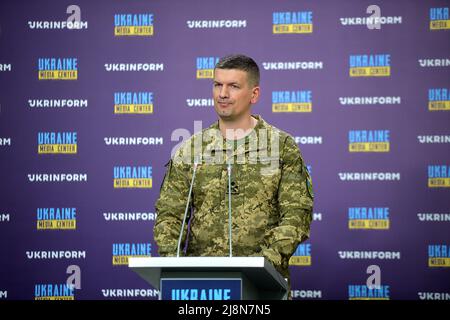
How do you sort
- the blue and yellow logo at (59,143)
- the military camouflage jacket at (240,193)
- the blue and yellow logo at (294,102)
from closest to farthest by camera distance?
the military camouflage jacket at (240,193)
the blue and yellow logo at (294,102)
the blue and yellow logo at (59,143)

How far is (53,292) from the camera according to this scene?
662 cm

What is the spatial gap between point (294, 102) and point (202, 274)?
359 cm

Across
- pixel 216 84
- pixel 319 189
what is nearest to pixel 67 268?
pixel 319 189

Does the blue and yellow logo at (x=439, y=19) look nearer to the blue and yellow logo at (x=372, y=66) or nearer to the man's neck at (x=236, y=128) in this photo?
the blue and yellow logo at (x=372, y=66)

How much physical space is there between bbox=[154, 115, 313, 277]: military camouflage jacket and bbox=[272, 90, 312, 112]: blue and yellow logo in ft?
7.64

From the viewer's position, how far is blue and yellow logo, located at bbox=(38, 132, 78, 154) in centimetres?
674

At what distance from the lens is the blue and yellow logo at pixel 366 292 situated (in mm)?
6398

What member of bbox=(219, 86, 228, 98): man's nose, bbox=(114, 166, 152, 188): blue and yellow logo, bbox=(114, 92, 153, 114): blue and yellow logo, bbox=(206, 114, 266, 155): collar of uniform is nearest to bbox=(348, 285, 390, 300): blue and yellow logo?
bbox=(114, 166, 152, 188): blue and yellow logo

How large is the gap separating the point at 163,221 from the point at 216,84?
0.76m

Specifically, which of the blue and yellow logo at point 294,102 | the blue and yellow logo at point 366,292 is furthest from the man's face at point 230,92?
the blue and yellow logo at point 366,292

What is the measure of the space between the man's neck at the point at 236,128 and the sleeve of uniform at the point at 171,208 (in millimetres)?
295

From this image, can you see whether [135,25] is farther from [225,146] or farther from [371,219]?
[225,146]

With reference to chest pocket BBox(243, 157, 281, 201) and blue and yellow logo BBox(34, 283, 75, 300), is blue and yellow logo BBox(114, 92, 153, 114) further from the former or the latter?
chest pocket BBox(243, 157, 281, 201)

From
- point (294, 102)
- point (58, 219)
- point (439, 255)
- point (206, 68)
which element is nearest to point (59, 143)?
point (58, 219)
